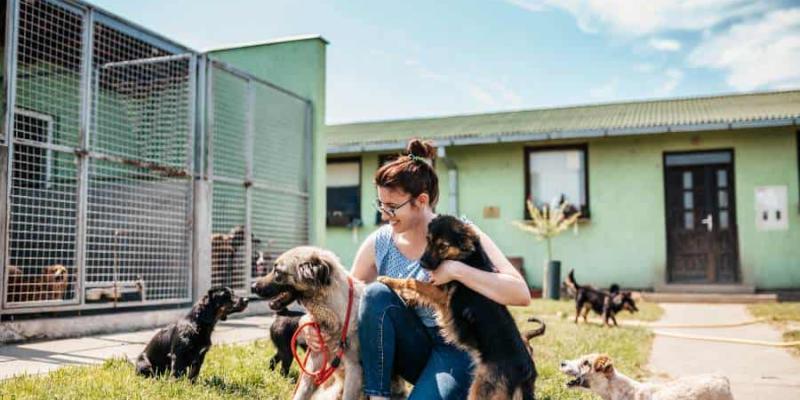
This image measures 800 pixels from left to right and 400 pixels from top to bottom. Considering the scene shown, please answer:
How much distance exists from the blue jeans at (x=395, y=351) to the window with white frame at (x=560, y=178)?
35.6 feet

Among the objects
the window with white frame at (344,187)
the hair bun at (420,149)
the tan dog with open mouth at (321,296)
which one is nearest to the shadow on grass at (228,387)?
the tan dog with open mouth at (321,296)

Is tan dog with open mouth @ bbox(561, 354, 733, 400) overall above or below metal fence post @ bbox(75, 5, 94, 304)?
below

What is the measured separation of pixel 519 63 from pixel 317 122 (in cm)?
513

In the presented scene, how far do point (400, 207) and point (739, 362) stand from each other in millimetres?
3795

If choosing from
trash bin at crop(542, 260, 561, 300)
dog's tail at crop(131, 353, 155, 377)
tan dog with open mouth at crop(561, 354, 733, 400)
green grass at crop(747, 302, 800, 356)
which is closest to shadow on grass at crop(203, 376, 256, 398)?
dog's tail at crop(131, 353, 155, 377)

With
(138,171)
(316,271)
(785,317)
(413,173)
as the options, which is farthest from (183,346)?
(785,317)

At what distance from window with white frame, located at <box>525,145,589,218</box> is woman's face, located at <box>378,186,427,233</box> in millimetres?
10784

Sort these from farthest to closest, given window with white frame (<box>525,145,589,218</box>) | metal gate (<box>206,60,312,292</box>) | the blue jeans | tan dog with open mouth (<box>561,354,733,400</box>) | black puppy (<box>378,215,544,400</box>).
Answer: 1. window with white frame (<box>525,145,589,218</box>)
2. metal gate (<box>206,60,312,292</box>)
3. tan dog with open mouth (<box>561,354,733,400</box>)
4. the blue jeans
5. black puppy (<box>378,215,544,400</box>)

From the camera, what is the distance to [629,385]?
367 centimetres

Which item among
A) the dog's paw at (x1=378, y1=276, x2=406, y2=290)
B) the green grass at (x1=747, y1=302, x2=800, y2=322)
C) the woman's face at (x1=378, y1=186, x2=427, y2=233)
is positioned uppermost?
the woman's face at (x1=378, y1=186, x2=427, y2=233)

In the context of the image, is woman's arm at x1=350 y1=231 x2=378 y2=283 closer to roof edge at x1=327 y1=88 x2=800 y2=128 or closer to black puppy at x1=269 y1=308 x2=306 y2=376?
black puppy at x1=269 y1=308 x2=306 y2=376

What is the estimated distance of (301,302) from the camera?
3.20 m

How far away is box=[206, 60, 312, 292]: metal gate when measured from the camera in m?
7.84

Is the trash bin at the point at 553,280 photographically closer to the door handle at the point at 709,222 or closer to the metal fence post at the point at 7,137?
the door handle at the point at 709,222
